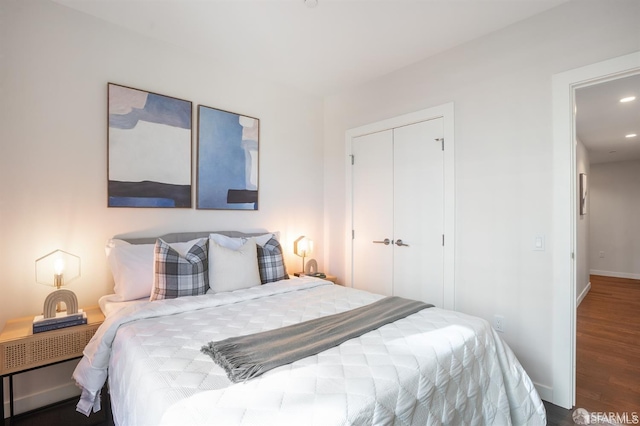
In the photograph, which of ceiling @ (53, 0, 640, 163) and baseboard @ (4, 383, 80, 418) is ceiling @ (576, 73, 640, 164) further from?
baseboard @ (4, 383, 80, 418)

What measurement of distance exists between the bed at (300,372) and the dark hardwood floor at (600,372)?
1.70ft

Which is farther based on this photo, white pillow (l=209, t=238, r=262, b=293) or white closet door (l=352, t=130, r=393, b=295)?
white closet door (l=352, t=130, r=393, b=295)

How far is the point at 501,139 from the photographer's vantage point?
2.45 m

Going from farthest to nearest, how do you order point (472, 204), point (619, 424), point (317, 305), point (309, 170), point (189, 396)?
1. point (309, 170)
2. point (472, 204)
3. point (317, 305)
4. point (619, 424)
5. point (189, 396)

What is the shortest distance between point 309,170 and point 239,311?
88.4 inches

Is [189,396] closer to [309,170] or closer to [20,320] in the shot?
[20,320]

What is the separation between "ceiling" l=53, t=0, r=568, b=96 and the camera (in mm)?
2182

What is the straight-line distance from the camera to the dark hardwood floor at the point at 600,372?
1.98 metres

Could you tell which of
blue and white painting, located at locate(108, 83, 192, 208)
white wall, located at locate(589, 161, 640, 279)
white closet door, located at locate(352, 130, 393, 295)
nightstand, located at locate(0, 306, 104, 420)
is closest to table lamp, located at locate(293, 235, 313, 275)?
white closet door, located at locate(352, 130, 393, 295)

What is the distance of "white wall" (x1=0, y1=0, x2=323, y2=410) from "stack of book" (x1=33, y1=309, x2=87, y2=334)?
0.40 meters

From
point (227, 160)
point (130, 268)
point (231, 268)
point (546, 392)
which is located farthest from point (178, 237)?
point (546, 392)

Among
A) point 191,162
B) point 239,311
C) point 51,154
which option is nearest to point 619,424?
point 239,311

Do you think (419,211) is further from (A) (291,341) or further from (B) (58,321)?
(B) (58,321)

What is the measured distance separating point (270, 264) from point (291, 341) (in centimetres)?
135
